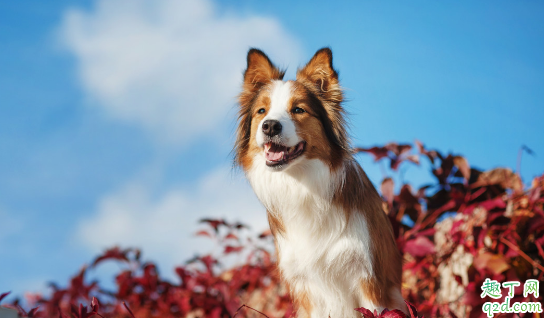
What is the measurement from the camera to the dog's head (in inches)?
104

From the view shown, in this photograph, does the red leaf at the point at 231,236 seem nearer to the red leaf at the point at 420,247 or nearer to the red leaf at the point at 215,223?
the red leaf at the point at 215,223

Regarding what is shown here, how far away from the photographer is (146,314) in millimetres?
4051

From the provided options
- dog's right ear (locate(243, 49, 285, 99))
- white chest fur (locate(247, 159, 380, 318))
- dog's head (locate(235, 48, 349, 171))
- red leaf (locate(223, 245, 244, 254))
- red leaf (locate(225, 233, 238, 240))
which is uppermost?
dog's right ear (locate(243, 49, 285, 99))

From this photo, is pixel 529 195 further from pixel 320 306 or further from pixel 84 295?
pixel 84 295

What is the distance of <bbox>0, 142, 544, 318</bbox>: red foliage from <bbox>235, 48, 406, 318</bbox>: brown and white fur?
68cm

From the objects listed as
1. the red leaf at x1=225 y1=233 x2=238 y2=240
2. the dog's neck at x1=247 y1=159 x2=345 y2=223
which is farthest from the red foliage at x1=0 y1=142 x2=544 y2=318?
the dog's neck at x1=247 y1=159 x2=345 y2=223

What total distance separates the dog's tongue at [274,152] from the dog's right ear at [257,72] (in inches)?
24.0

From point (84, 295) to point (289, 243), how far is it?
1.99 meters

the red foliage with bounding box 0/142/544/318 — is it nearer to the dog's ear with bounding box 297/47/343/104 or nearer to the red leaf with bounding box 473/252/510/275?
the red leaf with bounding box 473/252/510/275

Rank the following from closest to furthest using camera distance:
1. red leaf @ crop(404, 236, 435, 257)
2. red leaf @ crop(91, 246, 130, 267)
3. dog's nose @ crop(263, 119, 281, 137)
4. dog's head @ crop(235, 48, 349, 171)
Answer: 1. dog's nose @ crop(263, 119, 281, 137)
2. dog's head @ crop(235, 48, 349, 171)
3. red leaf @ crop(404, 236, 435, 257)
4. red leaf @ crop(91, 246, 130, 267)

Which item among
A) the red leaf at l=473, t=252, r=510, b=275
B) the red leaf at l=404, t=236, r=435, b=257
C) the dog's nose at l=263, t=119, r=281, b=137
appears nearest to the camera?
the dog's nose at l=263, t=119, r=281, b=137

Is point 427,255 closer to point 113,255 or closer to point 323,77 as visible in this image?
point 323,77

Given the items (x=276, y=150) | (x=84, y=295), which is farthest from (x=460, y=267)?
(x=84, y=295)

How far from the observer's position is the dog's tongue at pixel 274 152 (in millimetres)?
2654
